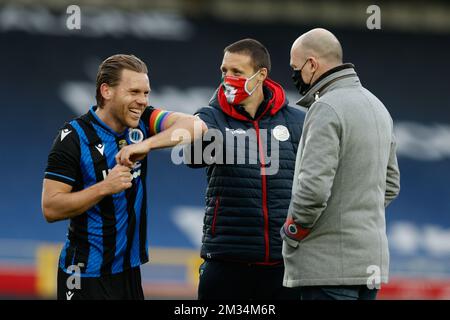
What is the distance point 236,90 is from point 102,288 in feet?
4.53

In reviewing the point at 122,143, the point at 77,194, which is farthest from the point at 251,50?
the point at 77,194

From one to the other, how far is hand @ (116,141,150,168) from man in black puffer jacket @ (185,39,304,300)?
24.5 inches

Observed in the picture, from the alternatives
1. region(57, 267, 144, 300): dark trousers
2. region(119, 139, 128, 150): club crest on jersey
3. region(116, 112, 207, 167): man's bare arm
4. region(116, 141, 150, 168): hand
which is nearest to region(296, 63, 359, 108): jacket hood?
region(116, 112, 207, 167): man's bare arm

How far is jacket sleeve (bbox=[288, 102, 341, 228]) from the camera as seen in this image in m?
4.41

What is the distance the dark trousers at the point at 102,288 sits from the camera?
474 centimetres

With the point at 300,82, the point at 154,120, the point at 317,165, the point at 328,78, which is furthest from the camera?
the point at 154,120

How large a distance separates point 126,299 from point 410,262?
10008 millimetres

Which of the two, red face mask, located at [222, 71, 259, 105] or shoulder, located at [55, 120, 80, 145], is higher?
red face mask, located at [222, 71, 259, 105]

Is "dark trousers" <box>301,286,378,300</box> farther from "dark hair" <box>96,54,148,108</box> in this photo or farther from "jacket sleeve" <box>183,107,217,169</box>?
"dark hair" <box>96,54,148,108</box>

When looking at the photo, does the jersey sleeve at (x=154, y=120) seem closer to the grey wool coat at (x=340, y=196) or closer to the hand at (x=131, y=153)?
the hand at (x=131, y=153)

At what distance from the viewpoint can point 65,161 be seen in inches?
184

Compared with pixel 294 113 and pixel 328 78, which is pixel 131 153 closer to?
pixel 328 78

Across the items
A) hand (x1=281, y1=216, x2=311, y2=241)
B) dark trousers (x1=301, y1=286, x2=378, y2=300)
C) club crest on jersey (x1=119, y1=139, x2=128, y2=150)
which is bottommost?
dark trousers (x1=301, y1=286, x2=378, y2=300)
